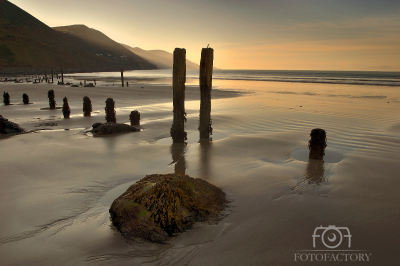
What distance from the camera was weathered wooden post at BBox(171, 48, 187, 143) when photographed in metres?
8.05

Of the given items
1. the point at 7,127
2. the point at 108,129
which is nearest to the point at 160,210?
the point at 108,129

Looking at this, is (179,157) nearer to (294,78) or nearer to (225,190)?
(225,190)

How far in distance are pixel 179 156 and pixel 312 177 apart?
3.51 meters

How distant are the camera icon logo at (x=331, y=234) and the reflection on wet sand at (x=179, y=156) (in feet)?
10.6

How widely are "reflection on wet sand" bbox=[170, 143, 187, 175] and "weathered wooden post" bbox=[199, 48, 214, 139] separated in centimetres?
108

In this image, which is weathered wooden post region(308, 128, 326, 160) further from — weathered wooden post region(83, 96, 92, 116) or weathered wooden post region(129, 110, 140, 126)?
weathered wooden post region(83, 96, 92, 116)

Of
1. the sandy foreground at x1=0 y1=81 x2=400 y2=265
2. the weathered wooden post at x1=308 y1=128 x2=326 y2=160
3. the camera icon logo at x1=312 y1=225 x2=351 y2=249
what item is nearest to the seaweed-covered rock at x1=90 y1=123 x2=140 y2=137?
the sandy foreground at x1=0 y1=81 x2=400 y2=265

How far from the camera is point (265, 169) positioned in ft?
20.5

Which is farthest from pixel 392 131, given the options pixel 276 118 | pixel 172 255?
pixel 172 255

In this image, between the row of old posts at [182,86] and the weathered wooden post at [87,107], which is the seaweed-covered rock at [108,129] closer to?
the row of old posts at [182,86]

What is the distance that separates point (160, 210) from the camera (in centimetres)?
354

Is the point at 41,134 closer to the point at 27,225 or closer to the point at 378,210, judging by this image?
the point at 27,225

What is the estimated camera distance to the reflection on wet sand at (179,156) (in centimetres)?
637

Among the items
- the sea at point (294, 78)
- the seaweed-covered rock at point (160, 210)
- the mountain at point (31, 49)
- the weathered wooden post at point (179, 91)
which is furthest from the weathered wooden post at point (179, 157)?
the mountain at point (31, 49)
